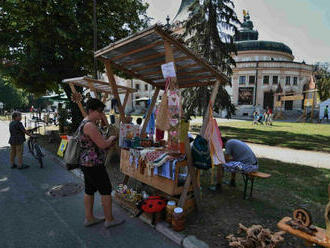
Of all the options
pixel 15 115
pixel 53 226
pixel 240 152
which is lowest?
pixel 53 226

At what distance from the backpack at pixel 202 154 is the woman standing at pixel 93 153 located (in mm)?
1448

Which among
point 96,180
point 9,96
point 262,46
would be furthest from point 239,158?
point 9,96

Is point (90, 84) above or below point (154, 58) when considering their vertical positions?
below

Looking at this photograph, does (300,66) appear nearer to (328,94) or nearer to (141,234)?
(328,94)

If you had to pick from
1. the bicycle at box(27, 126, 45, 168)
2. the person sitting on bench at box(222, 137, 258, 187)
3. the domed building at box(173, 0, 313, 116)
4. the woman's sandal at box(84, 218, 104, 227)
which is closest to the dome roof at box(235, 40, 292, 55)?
the domed building at box(173, 0, 313, 116)

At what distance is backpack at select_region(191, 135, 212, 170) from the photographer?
3.59m

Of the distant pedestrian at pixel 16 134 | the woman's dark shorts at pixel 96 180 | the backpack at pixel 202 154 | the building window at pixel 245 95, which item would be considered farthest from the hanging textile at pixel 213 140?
the building window at pixel 245 95

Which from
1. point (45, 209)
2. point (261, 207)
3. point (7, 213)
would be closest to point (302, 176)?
point (261, 207)

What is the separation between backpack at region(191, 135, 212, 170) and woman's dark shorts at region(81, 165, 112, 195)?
63.6 inches

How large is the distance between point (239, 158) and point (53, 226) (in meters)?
4.17

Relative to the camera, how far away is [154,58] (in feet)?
14.1

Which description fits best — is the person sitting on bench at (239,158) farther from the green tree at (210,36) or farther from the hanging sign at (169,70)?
the green tree at (210,36)

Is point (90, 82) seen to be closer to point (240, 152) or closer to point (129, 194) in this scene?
point (129, 194)

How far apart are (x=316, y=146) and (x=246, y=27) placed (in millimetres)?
55016
